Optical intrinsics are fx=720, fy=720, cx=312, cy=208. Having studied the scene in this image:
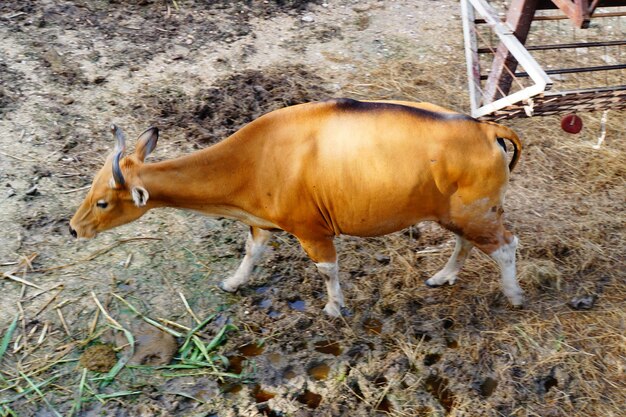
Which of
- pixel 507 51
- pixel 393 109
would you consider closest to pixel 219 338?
pixel 393 109

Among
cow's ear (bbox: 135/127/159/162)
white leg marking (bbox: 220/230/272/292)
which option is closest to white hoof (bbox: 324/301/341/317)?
white leg marking (bbox: 220/230/272/292)

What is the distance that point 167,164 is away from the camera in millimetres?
5195

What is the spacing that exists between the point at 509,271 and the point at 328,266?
1422 mm

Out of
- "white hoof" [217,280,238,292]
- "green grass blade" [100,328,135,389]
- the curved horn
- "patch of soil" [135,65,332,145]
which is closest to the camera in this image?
the curved horn

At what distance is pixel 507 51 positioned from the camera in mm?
6289

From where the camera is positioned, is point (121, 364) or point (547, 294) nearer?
point (121, 364)

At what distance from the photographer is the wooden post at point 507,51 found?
601cm

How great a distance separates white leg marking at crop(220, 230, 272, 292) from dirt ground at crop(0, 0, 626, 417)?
0.39 feet

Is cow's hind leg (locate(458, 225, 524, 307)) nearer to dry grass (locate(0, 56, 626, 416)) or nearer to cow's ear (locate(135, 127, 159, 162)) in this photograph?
dry grass (locate(0, 56, 626, 416))

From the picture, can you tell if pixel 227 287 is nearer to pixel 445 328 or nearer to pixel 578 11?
pixel 445 328

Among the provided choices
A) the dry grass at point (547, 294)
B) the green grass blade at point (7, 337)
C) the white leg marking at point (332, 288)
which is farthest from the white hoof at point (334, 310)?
the green grass blade at point (7, 337)

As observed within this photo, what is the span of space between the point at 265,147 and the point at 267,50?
4.05 m

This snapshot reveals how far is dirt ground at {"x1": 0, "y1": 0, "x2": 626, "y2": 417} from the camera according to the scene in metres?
5.21

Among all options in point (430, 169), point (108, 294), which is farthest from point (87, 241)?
point (430, 169)
